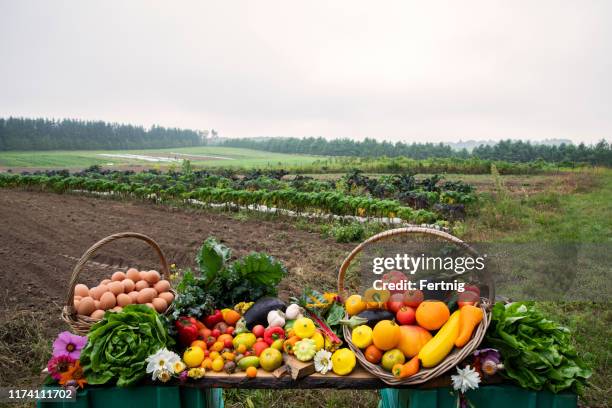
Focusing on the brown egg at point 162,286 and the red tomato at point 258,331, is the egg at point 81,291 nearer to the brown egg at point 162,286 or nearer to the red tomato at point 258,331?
the brown egg at point 162,286

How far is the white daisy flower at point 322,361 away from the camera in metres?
2.10

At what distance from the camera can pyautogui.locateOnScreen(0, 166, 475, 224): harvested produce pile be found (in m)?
9.61

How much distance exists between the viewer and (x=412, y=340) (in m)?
2.10

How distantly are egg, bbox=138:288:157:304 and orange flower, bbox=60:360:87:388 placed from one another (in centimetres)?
66

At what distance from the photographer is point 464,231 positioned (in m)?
8.46

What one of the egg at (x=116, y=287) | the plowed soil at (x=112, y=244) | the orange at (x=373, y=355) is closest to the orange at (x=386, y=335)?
the orange at (x=373, y=355)

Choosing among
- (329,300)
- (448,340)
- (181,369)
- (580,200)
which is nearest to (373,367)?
(448,340)

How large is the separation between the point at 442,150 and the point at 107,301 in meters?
36.6

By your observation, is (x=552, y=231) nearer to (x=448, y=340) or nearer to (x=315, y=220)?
(x=315, y=220)

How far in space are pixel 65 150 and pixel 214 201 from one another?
2430 centimetres

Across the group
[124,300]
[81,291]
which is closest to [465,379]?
[124,300]

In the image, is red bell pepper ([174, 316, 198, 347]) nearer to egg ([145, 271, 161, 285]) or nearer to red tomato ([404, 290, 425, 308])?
egg ([145, 271, 161, 285])

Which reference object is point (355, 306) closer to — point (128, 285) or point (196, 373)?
point (196, 373)

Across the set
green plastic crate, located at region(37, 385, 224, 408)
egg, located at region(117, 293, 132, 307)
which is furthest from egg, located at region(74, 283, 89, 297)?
green plastic crate, located at region(37, 385, 224, 408)
